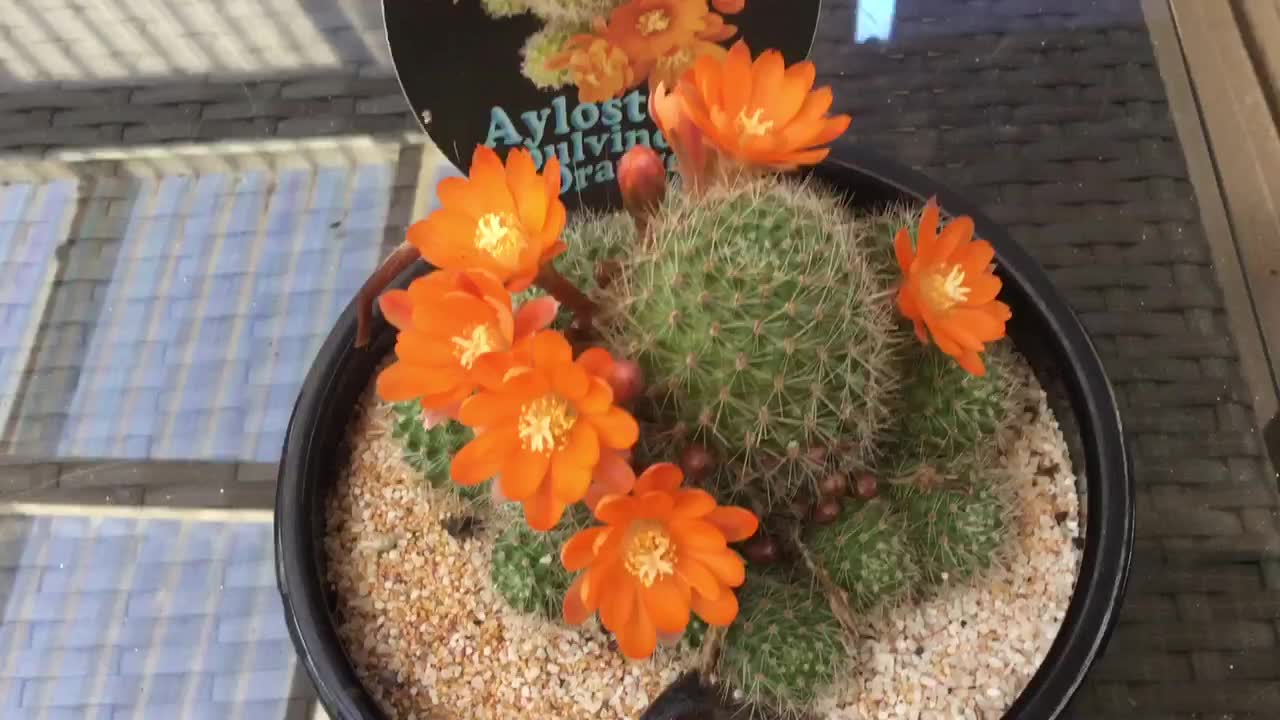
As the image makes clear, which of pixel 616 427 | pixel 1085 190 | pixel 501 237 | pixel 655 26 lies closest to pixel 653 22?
pixel 655 26

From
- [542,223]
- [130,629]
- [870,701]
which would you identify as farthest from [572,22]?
[130,629]

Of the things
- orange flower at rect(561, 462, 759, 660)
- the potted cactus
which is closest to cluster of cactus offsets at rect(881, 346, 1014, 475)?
the potted cactus

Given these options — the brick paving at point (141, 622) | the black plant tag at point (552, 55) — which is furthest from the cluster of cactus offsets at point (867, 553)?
the brick paving at point (141, 622)

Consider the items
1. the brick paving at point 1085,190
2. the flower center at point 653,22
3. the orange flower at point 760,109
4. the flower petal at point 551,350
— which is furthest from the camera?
the brick paving at point 1085,190

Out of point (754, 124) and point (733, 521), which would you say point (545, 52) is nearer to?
point (754, 124)

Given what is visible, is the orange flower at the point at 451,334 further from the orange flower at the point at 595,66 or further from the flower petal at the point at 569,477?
the orange flower at the point at 595,66

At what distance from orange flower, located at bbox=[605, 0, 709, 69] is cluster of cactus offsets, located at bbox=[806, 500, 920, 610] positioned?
1.06 ft

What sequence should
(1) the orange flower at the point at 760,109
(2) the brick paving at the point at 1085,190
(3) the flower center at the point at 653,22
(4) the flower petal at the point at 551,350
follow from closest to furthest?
(4) the flower petal at the point at 551,350
(1) the orange flower at the point at 760,109
(3) the flower center at the point at 653,22
(2) the brick paving at the point at 1085,190

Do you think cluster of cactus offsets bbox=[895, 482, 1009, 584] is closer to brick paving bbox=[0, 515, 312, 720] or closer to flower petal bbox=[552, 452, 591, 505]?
flower petal bbox=[552, 452, 591, 505]

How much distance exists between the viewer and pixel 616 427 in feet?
1.44

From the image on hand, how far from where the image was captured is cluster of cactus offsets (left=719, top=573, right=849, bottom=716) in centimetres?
57

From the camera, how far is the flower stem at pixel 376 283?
25.0 inches

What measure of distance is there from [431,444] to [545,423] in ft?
0.72

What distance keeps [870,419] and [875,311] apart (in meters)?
0.06
